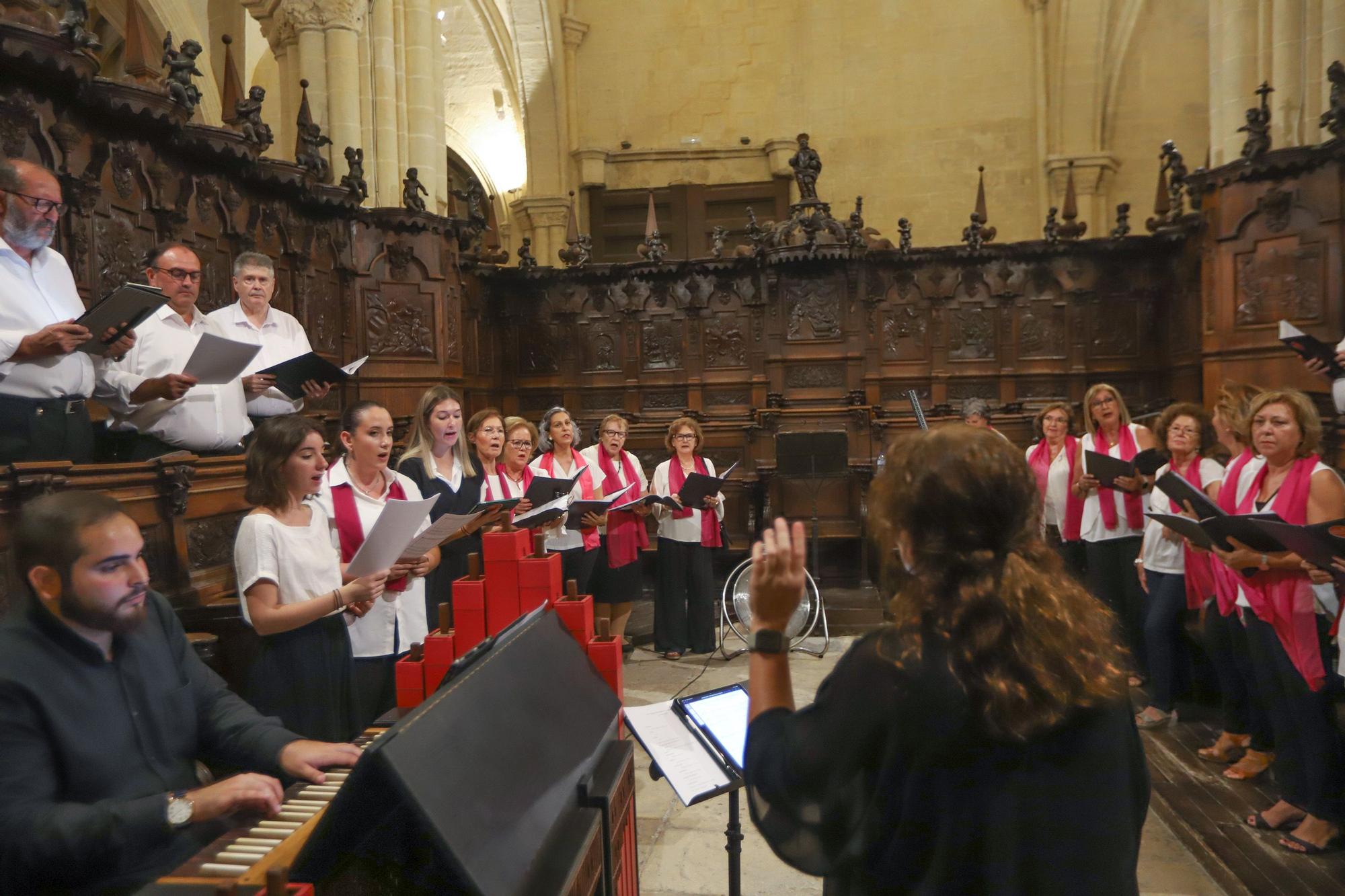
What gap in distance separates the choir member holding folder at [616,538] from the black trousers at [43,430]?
3.10 m

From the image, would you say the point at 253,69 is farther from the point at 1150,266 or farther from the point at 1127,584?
the point at 1127,584

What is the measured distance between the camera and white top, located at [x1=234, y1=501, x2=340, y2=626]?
98.0 inches

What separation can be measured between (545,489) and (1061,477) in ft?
11.1

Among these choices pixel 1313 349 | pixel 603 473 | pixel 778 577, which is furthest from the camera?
pixel 603 473

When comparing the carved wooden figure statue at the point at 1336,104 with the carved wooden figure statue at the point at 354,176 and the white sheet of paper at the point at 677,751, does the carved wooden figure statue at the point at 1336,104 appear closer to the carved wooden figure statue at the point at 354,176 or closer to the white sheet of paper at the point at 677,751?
the white sheet of paper at the point at 677,751

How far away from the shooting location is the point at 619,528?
5.98 m

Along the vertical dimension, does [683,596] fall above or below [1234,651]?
below

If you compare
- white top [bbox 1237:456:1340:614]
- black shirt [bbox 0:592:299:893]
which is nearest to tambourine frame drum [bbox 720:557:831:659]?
white top [bbox 1237:456:1340:614]

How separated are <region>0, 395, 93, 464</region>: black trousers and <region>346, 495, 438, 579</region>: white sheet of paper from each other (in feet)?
4.40

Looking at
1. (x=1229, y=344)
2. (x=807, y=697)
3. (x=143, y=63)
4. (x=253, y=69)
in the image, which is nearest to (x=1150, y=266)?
(x=1229, y=344)

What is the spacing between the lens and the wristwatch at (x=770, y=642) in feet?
4.43

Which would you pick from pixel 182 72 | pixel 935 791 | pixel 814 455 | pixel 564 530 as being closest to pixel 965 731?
pixel 935 791

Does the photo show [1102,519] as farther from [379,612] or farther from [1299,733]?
[379,612]

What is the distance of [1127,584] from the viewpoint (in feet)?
16.9
